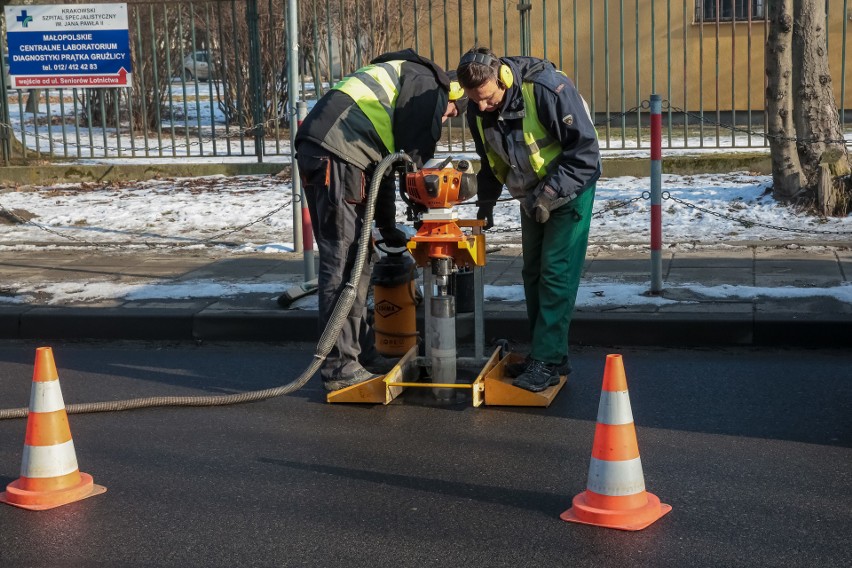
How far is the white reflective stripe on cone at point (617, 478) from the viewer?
3.95 metres

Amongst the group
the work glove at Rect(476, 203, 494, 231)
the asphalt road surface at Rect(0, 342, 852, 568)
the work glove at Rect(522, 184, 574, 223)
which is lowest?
the asphalt road surface at Rect(0, 342, 852, 568)

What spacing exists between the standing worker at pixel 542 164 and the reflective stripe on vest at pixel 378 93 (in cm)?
40

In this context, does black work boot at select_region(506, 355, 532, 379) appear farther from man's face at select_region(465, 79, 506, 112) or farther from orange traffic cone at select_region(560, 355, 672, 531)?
orange traffic cone at select_region(560, 355, 672, 531)

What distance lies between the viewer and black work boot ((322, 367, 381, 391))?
5605 mm

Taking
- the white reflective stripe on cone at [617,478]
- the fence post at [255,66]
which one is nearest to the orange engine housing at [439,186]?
the white reflective stripe on cone at [617,478]

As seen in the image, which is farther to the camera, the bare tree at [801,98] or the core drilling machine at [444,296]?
the bare tree at [801,98]

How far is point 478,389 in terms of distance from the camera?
5.30 meters

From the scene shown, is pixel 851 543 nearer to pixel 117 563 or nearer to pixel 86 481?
pixel 117 563

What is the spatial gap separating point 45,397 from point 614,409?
2150mm

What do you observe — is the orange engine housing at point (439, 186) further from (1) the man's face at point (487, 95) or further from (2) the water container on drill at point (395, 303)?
(2) the water container on drill at point (395, 303)

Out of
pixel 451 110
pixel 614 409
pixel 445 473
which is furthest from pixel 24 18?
pixel 614 409

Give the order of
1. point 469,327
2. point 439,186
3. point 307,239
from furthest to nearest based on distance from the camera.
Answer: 1. point 307,239
2. point 469,327
3. point 439,186

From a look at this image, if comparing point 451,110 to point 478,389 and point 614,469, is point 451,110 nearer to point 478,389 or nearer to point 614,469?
point 478,389

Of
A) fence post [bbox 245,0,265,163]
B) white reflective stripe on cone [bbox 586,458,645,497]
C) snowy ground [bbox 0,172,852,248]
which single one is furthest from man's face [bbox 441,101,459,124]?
fence post [bbox 245,0,265,163]
